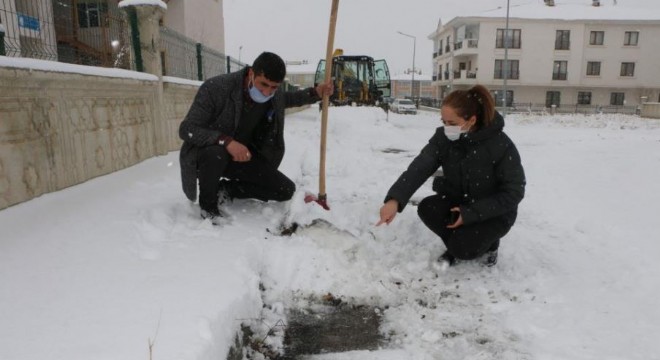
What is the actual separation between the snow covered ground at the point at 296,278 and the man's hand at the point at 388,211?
1.28 feet

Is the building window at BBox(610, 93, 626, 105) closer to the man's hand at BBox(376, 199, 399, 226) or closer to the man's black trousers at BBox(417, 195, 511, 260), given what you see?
the man's black trousers at BBox(417, 195, 511, 260)

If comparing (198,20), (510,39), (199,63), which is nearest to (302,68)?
(510,39)

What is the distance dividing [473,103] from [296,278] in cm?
152

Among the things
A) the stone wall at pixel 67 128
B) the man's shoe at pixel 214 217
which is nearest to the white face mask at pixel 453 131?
the man's shoe at pixel 214 217

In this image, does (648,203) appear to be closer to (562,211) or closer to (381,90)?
(562,211)

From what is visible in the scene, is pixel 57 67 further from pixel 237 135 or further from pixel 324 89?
pixel 324 89

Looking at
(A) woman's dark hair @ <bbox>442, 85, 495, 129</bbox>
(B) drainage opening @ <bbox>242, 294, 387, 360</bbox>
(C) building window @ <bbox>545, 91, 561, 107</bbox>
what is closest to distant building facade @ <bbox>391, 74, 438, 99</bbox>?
(C) building window @ <bbox>545, 91, 561, 107</bbox>

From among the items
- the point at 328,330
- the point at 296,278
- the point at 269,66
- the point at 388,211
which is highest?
the point at 269,66

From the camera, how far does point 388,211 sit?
280 cm

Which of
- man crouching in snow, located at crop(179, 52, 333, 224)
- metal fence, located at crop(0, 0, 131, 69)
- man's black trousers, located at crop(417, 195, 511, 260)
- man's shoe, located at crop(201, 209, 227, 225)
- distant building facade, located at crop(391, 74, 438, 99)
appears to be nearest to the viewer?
man's black trousers, located at crop(417, 195, 511, 260)

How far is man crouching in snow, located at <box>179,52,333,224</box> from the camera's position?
123 inches

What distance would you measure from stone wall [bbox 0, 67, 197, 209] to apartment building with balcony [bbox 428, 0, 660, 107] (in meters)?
35.7

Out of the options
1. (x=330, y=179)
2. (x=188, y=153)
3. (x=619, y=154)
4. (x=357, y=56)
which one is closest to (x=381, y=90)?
(x=357, y=56)

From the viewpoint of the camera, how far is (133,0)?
18.1 feet
